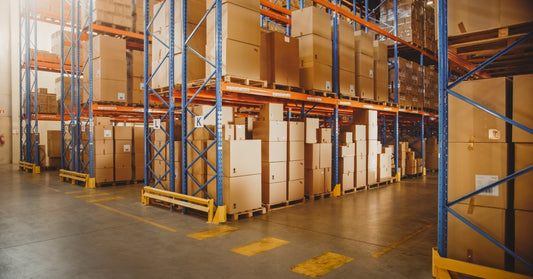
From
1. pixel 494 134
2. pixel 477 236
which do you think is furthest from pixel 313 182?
pixel 494 134

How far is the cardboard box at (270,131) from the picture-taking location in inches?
273

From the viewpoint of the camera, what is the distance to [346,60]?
9188 millimetres

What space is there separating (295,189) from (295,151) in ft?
2.71

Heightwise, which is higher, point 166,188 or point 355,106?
point 355,106

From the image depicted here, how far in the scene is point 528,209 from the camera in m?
3.18

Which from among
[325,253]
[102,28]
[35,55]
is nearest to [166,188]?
[325,253]

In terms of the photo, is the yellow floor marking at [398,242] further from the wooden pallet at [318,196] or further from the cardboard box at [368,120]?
the cardboard box at [368,120]

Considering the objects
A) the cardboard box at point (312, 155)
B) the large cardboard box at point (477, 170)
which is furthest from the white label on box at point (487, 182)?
the cardboard box at point (312, 155)

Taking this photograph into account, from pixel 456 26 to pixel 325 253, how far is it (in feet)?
9.76

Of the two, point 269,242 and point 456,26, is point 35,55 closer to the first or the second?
point 269,242

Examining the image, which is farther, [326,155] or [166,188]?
[326,155]

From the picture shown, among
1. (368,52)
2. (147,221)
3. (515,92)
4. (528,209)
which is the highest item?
(368,52)

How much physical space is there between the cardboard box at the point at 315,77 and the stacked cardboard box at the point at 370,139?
2.19m

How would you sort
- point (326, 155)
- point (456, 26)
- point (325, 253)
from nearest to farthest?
1. point (456, 26)
2. point (325, 253)
3. point (326, 155)
